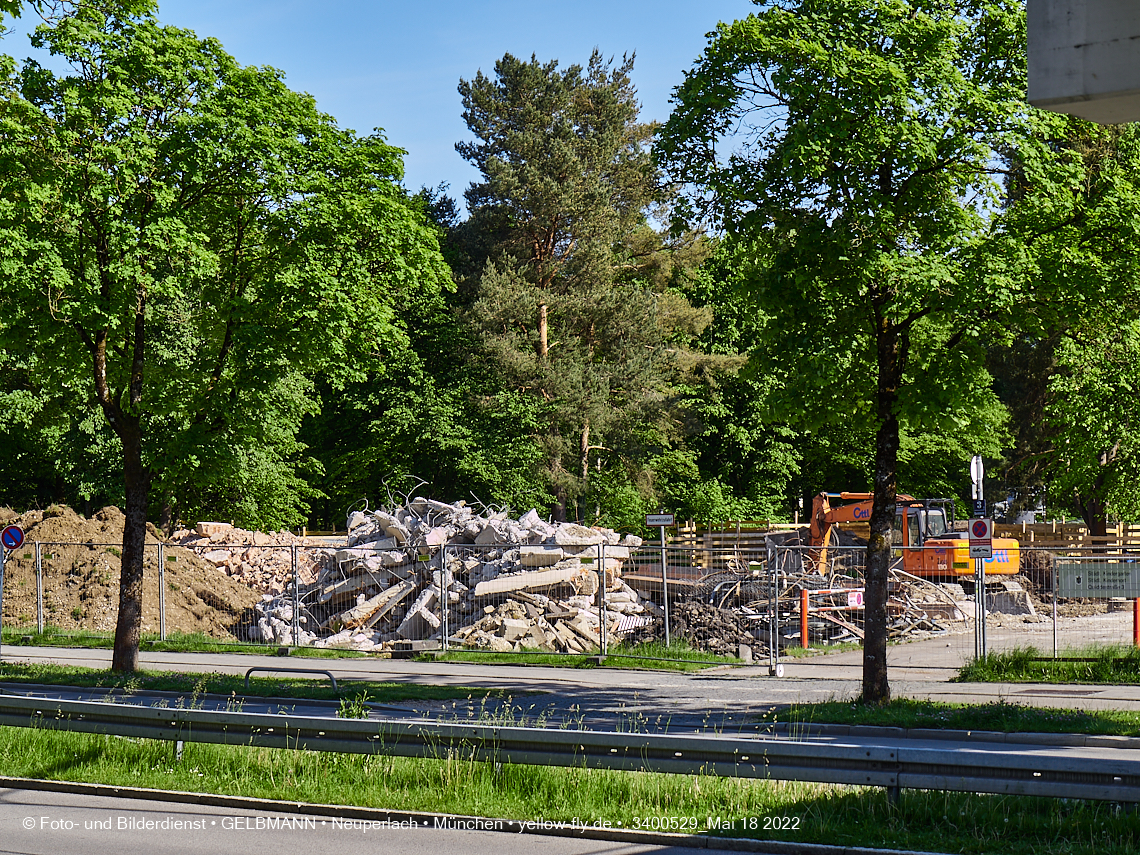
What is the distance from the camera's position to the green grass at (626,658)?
20.9m

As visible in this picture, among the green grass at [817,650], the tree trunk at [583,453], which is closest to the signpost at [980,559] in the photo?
the green grass at [817,650]

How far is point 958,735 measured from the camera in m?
12.6

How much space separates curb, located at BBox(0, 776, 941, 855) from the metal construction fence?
40.0 ft

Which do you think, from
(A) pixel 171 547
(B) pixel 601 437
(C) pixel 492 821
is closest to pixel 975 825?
(C) pixel 492 821

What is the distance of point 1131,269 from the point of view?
13.3 m

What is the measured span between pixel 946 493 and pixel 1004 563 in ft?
66.1

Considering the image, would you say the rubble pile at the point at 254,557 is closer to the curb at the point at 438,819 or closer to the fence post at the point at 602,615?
the fence post at the point at 602,615

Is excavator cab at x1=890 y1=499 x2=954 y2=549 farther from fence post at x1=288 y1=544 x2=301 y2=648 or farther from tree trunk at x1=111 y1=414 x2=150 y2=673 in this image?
tree trunk at x1=111 y1=414 x2=150 y2=673

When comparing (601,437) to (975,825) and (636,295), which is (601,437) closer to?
(636,295)

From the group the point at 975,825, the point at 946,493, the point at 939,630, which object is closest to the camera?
the point at 975,825

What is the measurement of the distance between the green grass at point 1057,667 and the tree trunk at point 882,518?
4203 millimetres

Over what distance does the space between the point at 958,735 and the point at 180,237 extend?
40.3ft

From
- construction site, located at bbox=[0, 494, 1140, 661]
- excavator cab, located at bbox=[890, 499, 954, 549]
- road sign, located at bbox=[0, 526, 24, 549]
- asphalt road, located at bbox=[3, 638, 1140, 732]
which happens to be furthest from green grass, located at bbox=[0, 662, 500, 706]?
excavator cab, located at bbox=[890, 499, 954, 549]

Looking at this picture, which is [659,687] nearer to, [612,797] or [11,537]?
[612,797]
